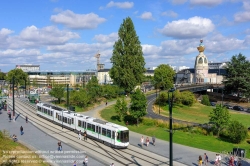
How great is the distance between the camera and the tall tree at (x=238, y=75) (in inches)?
3140

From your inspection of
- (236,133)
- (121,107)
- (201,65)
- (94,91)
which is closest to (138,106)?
(121,107)

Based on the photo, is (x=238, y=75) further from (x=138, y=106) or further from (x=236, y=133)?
(x=236, y=133)

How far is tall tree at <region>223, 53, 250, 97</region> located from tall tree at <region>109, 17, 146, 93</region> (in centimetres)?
2956

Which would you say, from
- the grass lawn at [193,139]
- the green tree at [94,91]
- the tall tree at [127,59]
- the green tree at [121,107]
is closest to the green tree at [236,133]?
the grass lawn at [193,139]

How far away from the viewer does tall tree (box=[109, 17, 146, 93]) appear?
68688 millimetres

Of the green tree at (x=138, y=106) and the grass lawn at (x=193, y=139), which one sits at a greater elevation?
the green tree at (x=138, y=106)

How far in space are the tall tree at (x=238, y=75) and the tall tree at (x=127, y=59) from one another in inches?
1164

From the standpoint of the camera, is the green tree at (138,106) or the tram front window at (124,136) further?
the green tree at (138,106)

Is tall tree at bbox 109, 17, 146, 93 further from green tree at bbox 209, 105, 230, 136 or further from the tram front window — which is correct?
the tram front window

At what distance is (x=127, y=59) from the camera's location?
229 ft

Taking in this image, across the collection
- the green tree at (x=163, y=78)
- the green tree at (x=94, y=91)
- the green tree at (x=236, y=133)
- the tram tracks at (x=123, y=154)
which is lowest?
the tram tracks at (x=123, y=154)

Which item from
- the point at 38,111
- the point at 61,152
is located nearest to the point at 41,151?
the point at 61,152

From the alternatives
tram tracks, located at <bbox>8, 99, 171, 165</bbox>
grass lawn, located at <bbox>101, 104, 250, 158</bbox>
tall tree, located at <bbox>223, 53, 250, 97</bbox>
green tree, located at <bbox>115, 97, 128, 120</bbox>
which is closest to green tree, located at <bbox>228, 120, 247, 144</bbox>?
grass lawn, located at <bbox>101, 104, 250, 158</bbox>

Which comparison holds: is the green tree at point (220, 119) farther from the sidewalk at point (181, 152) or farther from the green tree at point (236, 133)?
the sidewalk at point (181, 152)
